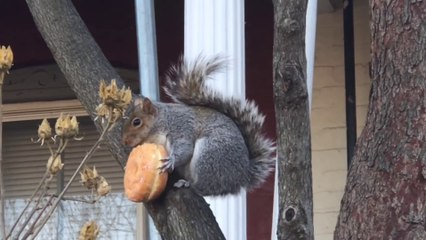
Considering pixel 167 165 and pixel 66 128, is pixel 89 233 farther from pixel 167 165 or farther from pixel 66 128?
pixel 167 165

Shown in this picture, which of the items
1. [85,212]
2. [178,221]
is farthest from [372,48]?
[85,212]

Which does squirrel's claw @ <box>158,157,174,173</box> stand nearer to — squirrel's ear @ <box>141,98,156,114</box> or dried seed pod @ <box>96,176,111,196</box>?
squirrel's ear @ <box>141,98,156,114</box>

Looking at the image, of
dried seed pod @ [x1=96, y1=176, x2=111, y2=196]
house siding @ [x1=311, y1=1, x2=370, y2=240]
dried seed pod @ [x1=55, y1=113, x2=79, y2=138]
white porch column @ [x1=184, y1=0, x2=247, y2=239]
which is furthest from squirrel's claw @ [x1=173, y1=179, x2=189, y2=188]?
house siding @ [x1=311, y1=1, x2=370, y2=240]

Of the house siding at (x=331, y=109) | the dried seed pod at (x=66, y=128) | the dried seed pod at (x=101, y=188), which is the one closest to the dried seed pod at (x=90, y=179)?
the dried seed pod at (x=101, y=188)

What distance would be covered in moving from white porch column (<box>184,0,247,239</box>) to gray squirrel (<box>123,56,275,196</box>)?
2.63ft

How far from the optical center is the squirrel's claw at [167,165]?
3121 mm

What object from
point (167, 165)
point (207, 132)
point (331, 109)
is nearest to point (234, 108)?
point (207, 132)

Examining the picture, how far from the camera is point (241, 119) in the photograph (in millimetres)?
3686

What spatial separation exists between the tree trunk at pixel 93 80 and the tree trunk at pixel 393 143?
17.8 inches

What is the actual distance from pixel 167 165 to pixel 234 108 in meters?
0.58

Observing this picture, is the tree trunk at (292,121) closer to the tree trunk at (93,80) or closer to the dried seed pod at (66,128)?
the tree trunk at (93,80)

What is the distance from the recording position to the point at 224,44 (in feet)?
15.8

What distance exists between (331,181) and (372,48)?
138 inches

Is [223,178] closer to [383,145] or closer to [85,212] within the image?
[383,145]
